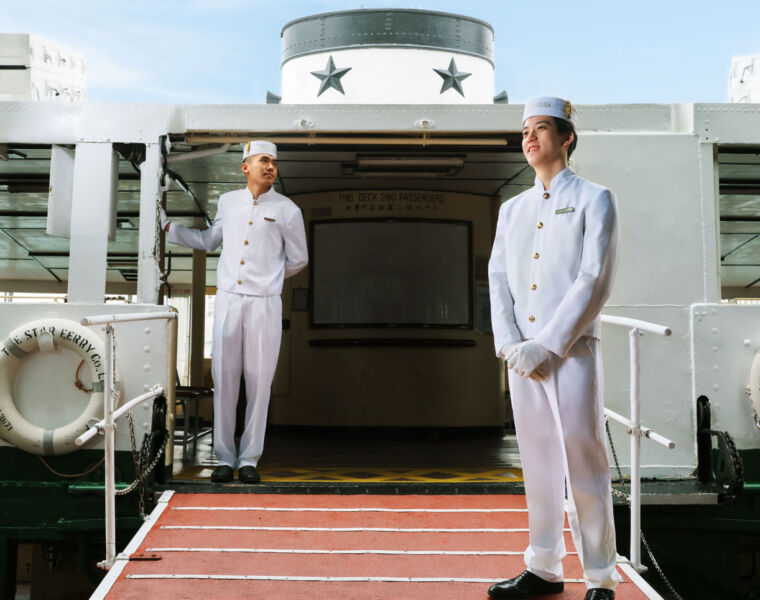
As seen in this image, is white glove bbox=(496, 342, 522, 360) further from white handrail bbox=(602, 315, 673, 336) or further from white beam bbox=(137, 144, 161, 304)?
white beam bbox=(137, 144, 161, 304)

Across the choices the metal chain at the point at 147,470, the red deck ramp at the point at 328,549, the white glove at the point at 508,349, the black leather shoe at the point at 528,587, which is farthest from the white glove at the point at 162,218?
the black leather shoe at the point at 528,587

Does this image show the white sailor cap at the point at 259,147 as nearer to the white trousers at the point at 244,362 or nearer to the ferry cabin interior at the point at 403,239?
the ferry cabin interior at the point at 403,239

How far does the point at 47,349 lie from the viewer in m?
4.88

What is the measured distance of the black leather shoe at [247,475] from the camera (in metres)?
4.82

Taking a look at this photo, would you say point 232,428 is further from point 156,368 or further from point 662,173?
point 662,173

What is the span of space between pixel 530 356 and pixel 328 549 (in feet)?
5.31

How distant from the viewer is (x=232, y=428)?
504 centimetres

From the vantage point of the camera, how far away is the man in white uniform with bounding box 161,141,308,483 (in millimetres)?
4973

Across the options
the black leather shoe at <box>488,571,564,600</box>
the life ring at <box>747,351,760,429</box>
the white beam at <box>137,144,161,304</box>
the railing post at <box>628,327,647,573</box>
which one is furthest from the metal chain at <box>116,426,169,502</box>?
the life ring at <box>747,351,760,429</box>

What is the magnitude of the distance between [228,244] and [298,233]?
1.49ft

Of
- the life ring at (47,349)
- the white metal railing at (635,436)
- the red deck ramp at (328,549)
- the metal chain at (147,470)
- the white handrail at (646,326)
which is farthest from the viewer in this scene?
the life ring at (47,349)

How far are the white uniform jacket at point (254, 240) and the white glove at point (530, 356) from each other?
243cm

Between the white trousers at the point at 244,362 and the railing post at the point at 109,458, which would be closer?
the railing post at the point at 109,458

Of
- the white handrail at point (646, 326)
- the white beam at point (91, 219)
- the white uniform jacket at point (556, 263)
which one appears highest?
the white beam at point (91, 219)
